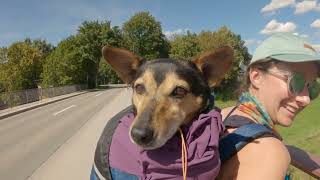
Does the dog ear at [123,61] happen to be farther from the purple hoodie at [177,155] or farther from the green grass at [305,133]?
the green grass at [305,133]

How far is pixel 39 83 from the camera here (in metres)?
92.9

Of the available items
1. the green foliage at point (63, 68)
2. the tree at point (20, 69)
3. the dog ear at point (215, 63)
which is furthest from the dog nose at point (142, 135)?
the green foliage at point (63, 68)

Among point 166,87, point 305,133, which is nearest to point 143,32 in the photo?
point 305,133

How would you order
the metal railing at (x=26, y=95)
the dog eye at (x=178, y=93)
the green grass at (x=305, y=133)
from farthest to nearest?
1. the metal railing at (x=26, y=95)
2. the green grass at (x=305, y=133)
3. the dog eye at (x=178, y=93)

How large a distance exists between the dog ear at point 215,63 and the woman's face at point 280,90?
33 centimetres

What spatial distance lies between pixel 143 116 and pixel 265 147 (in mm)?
607

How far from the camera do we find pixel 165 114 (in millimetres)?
2354

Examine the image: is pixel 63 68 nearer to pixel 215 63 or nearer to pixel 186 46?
pixel 186 46

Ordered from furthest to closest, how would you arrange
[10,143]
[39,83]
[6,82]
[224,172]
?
[39,83]
[6,82]
[10,143]
[224,172]

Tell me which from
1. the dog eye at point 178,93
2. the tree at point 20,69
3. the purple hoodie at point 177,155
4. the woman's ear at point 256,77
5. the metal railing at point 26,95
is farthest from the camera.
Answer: the tree at point 20,69

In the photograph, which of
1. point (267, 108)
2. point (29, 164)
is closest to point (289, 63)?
point (267, 108)

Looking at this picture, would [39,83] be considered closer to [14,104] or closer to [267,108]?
[14,104]

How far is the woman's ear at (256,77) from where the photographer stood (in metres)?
2.88

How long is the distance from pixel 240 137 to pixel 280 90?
606 millimetres
